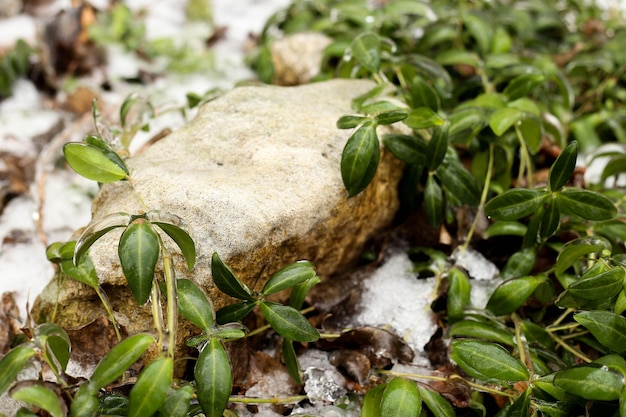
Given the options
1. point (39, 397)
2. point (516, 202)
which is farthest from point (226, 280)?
point (516, 202)

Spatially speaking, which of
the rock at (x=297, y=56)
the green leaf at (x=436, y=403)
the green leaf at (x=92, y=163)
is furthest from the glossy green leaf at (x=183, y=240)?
the rock at (x=297, y=56)

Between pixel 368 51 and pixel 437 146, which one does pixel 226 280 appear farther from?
pixel 368 51

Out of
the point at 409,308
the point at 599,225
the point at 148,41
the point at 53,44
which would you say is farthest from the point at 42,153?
the point at 599,225

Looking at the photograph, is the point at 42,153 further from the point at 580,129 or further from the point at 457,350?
the point at 580,129

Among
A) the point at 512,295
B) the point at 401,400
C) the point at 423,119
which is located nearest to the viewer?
the point at 401,400

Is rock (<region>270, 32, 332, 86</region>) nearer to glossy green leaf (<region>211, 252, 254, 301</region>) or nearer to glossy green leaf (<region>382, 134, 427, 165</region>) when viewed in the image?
glossy green leaf (<region>382, 134, 427, 165</region>)

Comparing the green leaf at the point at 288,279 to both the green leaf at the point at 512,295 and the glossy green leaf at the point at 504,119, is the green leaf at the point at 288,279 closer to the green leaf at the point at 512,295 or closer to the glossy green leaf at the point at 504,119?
the green leaf at the point at 512,295
